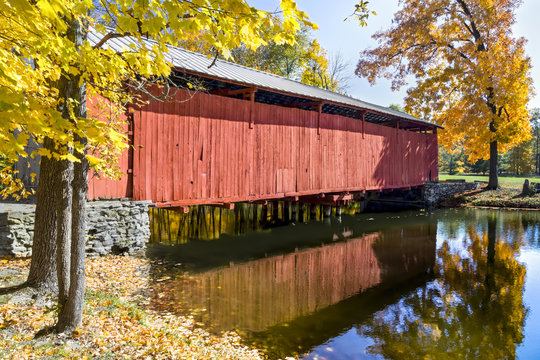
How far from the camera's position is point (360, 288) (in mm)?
7910

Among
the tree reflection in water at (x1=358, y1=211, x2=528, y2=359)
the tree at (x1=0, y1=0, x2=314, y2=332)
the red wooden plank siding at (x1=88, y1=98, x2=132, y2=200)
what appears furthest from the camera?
the red wooden plank siding at (x1=88, y1=98, x2=132, y2=200)

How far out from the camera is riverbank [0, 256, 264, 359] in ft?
13.1

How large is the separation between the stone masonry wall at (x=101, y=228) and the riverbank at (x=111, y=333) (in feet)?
3.27

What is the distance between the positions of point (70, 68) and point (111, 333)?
3.23 metres

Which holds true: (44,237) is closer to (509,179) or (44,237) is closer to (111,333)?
(111,333)

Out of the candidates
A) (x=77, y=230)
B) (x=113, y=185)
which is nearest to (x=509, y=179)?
(x=113, y=185)

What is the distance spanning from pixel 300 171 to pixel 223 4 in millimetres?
11209

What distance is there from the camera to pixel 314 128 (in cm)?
1451

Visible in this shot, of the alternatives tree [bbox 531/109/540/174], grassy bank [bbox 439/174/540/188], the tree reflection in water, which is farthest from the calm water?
tree [bbox 531/109/540/174]

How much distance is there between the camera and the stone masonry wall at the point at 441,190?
73.9 ft

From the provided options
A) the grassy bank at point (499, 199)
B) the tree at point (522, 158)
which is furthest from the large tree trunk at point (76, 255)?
the tree at point (522, 158)

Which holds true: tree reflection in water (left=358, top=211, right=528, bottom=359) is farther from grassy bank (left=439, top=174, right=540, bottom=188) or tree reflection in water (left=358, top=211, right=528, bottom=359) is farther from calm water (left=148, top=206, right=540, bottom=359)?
grassy bank (left=439, top=174, right=540, bottom=188)

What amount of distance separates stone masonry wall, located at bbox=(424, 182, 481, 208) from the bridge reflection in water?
894 centimetres

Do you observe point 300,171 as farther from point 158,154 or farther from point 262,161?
point 158,154
